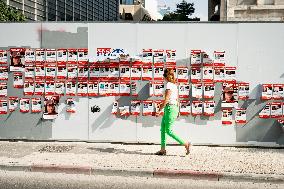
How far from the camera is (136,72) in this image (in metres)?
9.84

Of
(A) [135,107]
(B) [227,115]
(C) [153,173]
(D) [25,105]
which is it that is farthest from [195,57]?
(D) [25,105]

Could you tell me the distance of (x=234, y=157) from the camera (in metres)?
8.48

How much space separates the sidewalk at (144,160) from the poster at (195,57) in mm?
2067

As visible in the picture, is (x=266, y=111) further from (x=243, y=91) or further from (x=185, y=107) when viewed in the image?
(x=185, y=107)

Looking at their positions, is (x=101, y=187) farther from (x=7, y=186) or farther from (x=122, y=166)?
(x=7, y=186)

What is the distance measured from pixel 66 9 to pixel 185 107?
50.6 metres

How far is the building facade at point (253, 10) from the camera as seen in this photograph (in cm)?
4069

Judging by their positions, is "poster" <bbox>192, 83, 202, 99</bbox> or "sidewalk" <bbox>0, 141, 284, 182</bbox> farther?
"poster" <bbox>192, 83, 202, 99</bbox>

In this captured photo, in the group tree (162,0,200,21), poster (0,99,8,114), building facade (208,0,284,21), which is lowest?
poster (0,99,8,114)

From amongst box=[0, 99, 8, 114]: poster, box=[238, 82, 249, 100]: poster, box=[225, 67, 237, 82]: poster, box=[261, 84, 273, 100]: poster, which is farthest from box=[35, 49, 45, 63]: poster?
box=[261, 84, 273, 100]: poster

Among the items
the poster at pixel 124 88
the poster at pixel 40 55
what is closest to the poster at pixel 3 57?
the poster at pixel 40 55

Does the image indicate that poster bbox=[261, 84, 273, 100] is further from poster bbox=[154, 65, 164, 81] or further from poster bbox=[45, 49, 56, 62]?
poster bbox=[45, 49, 56, 62]

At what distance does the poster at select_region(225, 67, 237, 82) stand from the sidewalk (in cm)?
169

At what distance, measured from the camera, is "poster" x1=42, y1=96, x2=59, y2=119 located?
1008 centimetres
